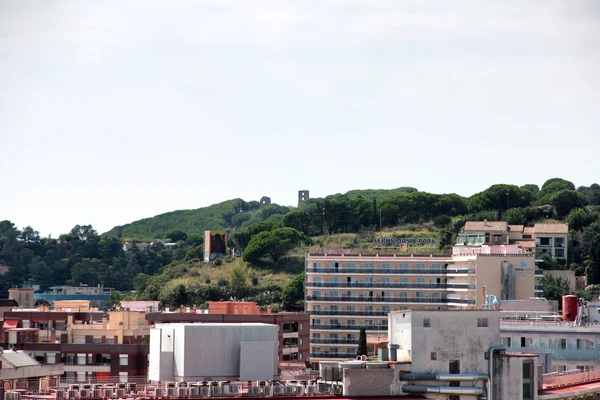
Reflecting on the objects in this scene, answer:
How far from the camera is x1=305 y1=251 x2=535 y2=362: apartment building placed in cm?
16200

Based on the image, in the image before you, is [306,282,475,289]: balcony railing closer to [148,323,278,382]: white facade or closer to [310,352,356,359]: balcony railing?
[310,352,356,359]: balcony railing

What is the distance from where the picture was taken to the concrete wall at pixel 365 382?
5394cm

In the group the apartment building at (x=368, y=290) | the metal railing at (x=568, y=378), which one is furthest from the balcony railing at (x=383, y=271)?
the metal railing at (x=568, y=378)

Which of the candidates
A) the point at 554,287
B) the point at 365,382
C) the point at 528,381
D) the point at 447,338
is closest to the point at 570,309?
the point at 528,381

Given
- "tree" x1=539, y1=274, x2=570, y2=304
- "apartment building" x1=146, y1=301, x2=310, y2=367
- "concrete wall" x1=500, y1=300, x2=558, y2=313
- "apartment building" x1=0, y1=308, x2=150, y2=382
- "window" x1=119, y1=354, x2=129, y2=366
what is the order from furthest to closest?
"tree" x1=539, y1=274, x2=570, y2=304 → "apartment building" x1=146, y1=301, x2=310, y2=367 → "concrete wall" x1=500, y1=300, x2=558, y2=313 → "window" x1=119, y1=354, x2=129, y2=366 → "apartment building" x1=0, y1=308, x2=150, y2=382

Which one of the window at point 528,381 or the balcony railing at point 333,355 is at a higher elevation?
the window at point 528,381

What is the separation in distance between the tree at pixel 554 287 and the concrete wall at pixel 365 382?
375 feet

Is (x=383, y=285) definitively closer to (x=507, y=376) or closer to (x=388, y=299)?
(x=388, y=299)

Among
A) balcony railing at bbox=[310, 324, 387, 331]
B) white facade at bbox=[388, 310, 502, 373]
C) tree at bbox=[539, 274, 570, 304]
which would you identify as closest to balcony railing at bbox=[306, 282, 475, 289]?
balcony railing at bbox=[310, 324, 387, 331]

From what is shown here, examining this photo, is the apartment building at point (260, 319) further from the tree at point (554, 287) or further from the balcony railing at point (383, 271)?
the tree at point (554, 287)

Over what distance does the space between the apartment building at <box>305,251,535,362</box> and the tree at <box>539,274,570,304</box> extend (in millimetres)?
14324

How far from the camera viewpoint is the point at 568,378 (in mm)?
68812

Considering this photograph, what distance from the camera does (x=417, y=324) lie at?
2248 inches

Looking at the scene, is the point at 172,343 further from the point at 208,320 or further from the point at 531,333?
the point at 208,320
